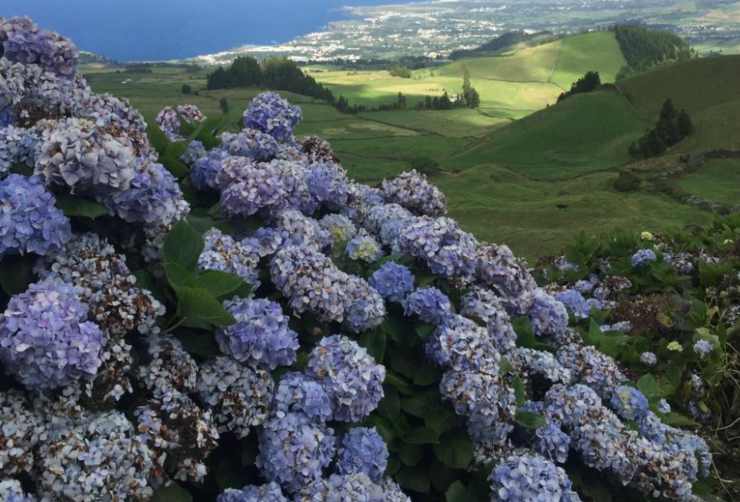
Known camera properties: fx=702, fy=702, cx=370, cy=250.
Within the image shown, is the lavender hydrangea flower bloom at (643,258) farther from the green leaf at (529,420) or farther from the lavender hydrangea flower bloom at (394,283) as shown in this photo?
the lavender hydrangea flower bloom at (394,283)

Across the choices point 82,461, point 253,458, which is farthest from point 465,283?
point 82,461

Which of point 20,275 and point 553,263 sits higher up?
point 20,275

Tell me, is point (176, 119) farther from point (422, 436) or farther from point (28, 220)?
point (422, 436)

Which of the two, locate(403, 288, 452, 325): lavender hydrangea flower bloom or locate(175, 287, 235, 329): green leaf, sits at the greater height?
locate(175, 287, 235, 329): green leaf

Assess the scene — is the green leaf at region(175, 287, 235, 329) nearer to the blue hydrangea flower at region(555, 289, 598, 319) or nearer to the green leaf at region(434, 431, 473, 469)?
the green leaf at region(434, 431, 473, 469)

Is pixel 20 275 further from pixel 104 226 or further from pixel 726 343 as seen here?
pixel 726 343

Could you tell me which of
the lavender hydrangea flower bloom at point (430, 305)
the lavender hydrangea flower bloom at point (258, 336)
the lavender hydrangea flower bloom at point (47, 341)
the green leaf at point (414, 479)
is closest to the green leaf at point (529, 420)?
the green leaf at point (414, 479)

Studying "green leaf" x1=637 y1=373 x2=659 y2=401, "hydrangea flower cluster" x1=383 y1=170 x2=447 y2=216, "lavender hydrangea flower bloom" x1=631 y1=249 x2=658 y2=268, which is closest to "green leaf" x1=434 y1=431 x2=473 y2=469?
"hydrangea flower cluster" x1=383 y1=170 x2=447 y2=216
